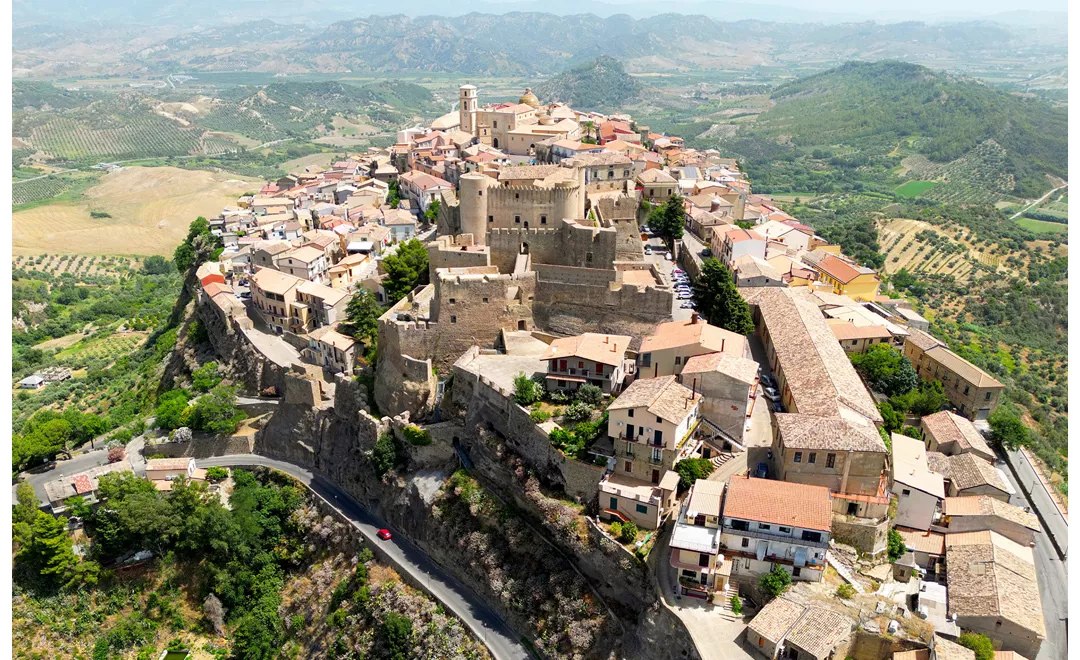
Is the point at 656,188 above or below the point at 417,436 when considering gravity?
above

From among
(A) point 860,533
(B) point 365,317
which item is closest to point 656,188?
(B) point 365,317

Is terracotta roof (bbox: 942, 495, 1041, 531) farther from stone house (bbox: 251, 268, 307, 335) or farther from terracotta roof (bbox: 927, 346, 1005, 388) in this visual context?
stone house (bbox: 251, 268, 307, 335)

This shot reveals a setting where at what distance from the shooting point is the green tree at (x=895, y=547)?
30.0 m

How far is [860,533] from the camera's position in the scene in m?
29.3

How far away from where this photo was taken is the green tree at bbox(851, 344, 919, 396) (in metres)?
Answer: 41.4

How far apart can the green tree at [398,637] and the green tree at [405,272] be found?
20.8 meters

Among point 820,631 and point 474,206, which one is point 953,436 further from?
point 474,206

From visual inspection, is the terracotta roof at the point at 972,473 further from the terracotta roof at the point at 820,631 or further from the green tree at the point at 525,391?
the green tree at the point at 525,391

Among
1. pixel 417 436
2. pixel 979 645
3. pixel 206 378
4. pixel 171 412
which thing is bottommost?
pixel 171 412

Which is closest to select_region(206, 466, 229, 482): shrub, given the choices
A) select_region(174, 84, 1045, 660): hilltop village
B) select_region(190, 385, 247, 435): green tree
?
select_region(190, 385, 247, 435): green tree

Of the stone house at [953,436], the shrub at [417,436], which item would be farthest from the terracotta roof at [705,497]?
the shrub at [417,436]

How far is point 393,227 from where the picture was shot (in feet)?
207

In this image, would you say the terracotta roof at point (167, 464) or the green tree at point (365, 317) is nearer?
the terracotta roof at point (167, 464)

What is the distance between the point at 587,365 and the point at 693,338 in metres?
5.54
